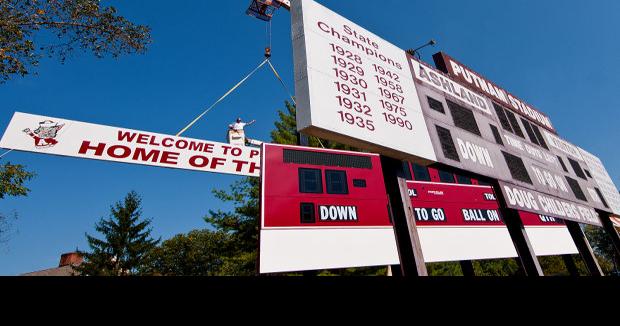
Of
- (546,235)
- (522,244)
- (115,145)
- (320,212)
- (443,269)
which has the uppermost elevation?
(115,145)

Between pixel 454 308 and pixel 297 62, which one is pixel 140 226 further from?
pixel 454 308

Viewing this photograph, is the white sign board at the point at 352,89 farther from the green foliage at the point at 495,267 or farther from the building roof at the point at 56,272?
the building roof at the point at 56,272

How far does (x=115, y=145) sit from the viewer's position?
6.95 m

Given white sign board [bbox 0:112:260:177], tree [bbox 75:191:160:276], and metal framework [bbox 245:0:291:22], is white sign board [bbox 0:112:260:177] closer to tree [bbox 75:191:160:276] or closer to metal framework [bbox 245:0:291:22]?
metal framework [bbox 245:0:291:22]

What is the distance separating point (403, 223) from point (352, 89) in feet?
8.29

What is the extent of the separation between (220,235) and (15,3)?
44.2 m

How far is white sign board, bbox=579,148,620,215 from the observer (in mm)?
11234

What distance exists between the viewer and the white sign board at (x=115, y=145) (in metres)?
6.36

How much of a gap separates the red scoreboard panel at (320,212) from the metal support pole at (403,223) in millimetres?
4825

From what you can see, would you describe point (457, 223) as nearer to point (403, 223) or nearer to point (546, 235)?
point (546, 235)


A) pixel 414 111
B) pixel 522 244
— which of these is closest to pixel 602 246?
pixel 522 244

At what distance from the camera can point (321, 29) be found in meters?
5.47

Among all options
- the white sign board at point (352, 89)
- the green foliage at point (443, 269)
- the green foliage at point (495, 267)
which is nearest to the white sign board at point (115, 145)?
the white sign board at point (352, 89)

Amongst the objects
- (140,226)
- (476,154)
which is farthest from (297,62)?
(140,226)
